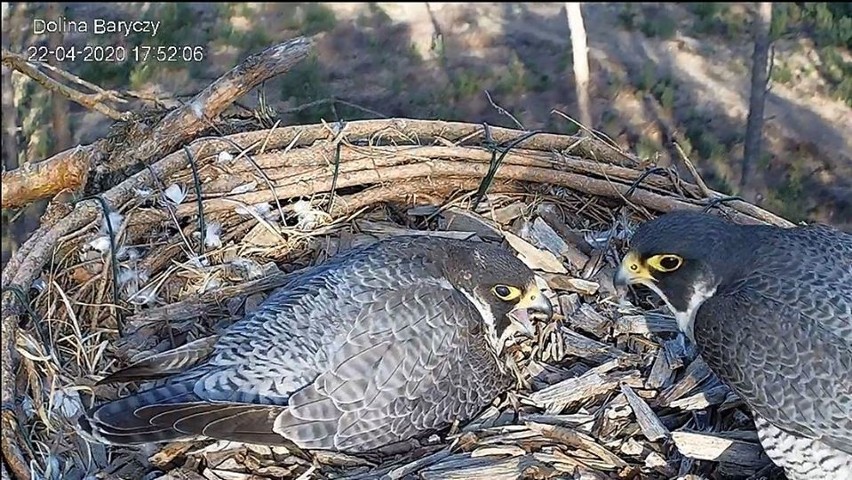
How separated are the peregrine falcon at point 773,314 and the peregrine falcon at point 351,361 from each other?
58 cm

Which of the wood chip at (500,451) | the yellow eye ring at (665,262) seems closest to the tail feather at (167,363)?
the wood chip at (500,451)

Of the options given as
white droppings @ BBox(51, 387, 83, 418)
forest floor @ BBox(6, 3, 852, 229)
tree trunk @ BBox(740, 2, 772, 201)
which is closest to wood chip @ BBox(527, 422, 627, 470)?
white droppings @ BBox(51, 387, 83, 418)

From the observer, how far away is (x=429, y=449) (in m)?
3.73

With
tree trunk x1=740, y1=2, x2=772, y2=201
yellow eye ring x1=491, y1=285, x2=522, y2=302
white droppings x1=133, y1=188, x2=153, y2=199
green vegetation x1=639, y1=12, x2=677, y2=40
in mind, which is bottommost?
green vegetation x1=639, y1=12, x2=677, y2=40

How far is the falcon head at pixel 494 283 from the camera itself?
12.7 ft

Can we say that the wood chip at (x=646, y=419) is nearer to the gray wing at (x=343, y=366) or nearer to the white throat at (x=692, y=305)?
the white throat at (x=692, y=305)

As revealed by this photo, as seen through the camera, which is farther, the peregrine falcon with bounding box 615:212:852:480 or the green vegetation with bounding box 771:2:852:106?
the green vegetation with bounding box 771:2:852:106

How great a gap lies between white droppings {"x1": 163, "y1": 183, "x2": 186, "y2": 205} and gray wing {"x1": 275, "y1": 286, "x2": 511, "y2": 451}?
1.11m

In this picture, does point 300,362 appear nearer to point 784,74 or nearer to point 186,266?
point 186,266

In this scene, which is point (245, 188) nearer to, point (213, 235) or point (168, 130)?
point (213, 235)

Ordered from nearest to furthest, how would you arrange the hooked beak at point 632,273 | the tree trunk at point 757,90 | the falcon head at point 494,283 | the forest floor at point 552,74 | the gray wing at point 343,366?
the gray wing at point 343,366 → the hooked beak at point 632,273 → the falcon head at point 494,283 → the tree trunk at point 757,90 → the forest floor at point 552,74

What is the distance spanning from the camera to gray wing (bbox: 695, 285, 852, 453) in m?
3.27

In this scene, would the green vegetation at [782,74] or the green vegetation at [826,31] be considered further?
the green vegetation at [826,31]

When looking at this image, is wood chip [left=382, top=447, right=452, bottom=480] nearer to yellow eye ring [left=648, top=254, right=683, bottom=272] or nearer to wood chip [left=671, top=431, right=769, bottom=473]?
wood chip [left=671, top=431, right=769, bottom=473]
